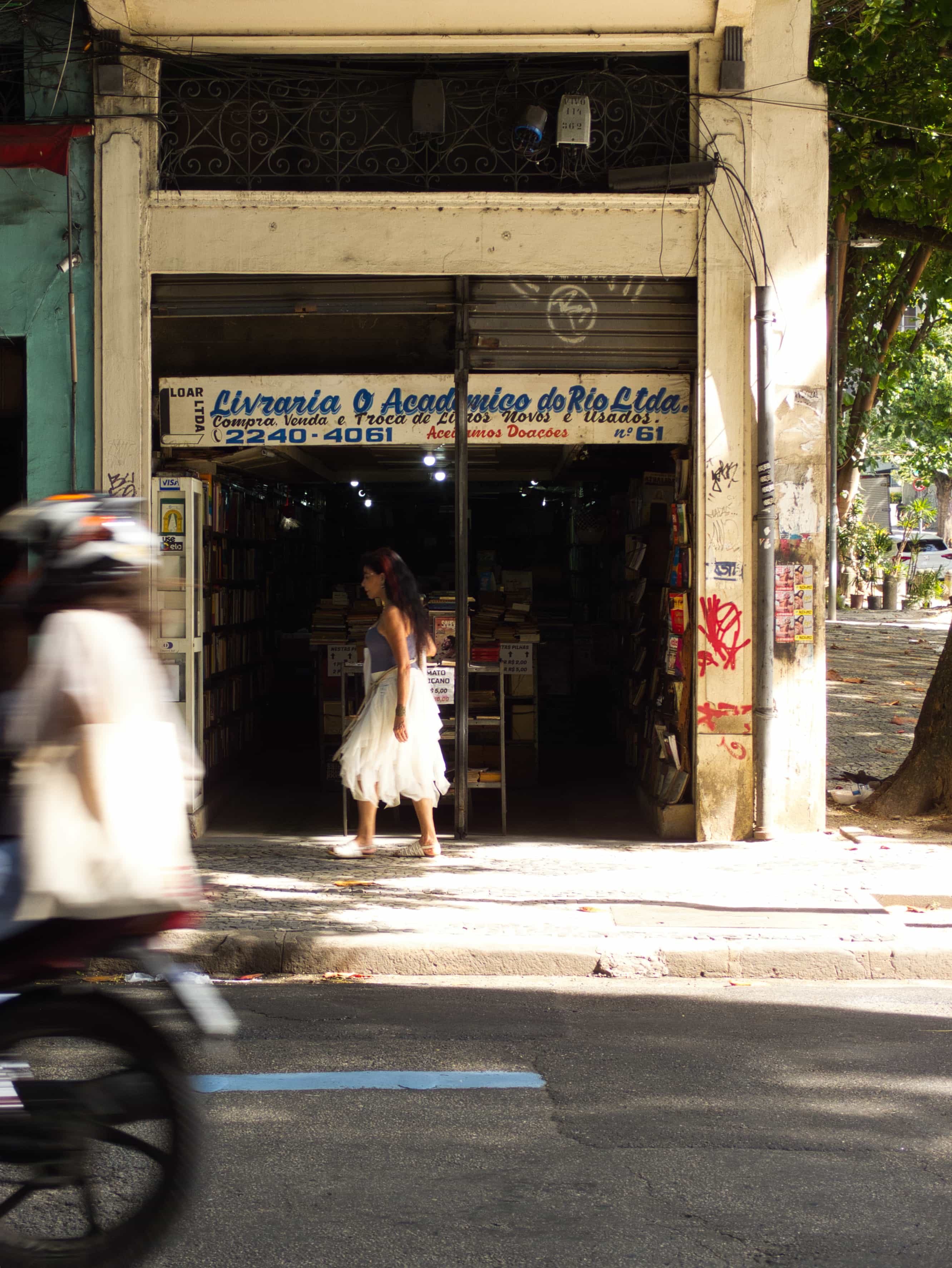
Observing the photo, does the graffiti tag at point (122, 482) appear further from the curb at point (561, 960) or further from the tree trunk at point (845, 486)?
the tree trunk at point (845, 486)

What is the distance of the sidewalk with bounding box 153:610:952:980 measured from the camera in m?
6.07

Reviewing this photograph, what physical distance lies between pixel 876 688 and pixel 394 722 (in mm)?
8343

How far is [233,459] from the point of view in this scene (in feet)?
31.6

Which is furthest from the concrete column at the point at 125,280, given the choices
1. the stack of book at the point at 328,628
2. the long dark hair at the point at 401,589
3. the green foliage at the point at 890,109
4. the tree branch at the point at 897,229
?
the tree branch at the point at 897,229

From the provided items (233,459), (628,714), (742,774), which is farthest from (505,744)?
(233,459)

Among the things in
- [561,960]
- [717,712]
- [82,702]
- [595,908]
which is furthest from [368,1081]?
[717,712]

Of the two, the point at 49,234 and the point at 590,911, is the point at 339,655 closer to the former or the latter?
the point at 49,234

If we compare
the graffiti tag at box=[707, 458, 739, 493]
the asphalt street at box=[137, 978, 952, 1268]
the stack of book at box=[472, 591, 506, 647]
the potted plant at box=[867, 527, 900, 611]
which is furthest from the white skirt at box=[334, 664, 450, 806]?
the potted plant at box=[867, 527, 900, 611]

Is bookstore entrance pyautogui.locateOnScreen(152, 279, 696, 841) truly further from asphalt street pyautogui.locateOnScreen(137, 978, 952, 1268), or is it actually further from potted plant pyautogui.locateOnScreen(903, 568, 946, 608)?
potted plant pyautogui.locateOnScreen(903, 568, 946, 608)

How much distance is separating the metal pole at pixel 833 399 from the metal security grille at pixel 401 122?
323 inches

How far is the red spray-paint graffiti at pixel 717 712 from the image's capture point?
8414 millimetres

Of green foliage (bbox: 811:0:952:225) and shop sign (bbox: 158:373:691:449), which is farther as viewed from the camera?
green foliage (bbox: 811:0:952:225)

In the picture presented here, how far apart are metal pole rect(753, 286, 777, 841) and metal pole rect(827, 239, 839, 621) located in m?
7.89

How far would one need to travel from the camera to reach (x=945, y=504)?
173 feet
